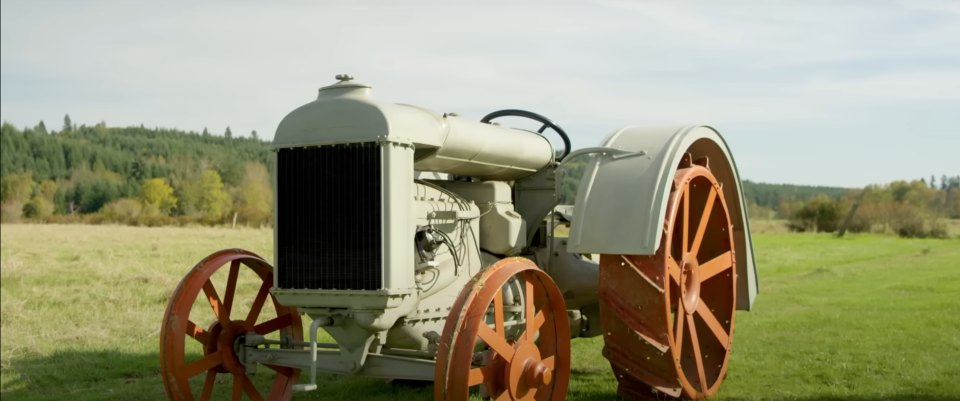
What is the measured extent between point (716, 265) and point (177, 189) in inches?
1092

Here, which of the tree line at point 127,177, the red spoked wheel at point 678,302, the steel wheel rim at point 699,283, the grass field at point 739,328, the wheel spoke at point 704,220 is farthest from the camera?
the tree line at point 127,177

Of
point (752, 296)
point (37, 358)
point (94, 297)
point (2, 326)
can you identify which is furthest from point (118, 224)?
point (752, 296)

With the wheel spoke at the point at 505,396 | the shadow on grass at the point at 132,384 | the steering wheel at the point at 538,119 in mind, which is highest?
the steering wheel at the point at 538,119

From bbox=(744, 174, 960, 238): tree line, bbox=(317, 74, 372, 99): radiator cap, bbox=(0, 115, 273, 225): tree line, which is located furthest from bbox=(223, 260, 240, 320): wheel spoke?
bbox=(0, 115, 273, 225): tree line

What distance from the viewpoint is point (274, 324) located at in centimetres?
635

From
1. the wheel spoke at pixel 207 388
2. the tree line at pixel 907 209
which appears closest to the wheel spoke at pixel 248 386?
the wheel spoke at pixel 207 388

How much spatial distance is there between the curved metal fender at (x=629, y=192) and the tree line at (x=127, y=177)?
12.8 meters

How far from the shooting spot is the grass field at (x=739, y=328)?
7281 millimetres

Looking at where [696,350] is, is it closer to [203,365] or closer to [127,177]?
[203,365]

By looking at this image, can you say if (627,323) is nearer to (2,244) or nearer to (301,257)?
(301,257)

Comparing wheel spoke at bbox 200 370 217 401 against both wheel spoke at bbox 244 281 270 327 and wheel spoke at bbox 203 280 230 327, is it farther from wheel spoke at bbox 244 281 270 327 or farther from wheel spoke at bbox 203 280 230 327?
wheel spoke at bbox 244 281 270 327

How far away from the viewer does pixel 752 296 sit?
7.18 m

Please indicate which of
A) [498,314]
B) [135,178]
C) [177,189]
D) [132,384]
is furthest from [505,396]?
[135,178]

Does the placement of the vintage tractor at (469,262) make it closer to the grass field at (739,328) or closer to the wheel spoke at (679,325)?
the wheel spoke at (679,325)
